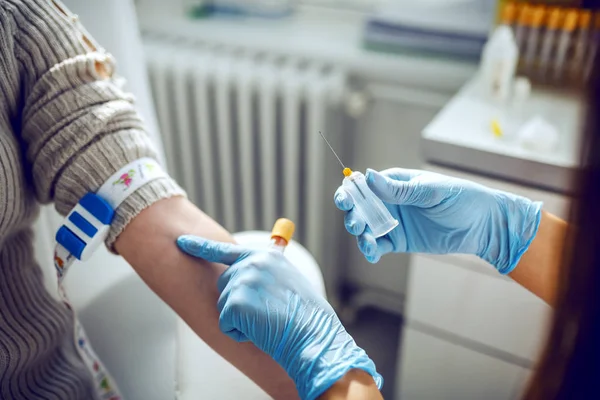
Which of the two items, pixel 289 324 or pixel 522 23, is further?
pixel 522 23

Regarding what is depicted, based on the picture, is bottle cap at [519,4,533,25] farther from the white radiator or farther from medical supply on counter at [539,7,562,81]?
the white radiator

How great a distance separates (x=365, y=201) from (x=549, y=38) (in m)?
0.76

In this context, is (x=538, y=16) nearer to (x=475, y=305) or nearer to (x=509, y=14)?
(x=509, y=14)

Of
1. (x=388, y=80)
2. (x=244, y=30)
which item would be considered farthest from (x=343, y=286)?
(x=244, y=30)

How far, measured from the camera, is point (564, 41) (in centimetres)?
120

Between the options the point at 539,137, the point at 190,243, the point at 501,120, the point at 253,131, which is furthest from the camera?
the point at 253,131

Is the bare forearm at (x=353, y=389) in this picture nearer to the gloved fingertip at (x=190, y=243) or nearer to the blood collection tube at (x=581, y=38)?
the gloved fingertip at (x=190, y=243)

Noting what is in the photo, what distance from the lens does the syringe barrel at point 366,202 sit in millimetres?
711

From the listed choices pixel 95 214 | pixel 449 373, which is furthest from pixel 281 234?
pixel 449 373

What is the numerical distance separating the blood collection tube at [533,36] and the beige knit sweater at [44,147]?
35.2 inches

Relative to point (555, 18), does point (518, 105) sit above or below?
below

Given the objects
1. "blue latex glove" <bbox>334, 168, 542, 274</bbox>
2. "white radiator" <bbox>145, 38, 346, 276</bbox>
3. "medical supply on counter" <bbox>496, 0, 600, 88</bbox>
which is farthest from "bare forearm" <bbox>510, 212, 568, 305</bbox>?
"white radiator" <bbox>145, 38, 346, 276</bbox>

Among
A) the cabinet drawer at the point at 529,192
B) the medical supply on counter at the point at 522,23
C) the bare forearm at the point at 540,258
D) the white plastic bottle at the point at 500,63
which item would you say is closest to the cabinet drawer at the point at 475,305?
the cabinet drawer at the point at 529,192

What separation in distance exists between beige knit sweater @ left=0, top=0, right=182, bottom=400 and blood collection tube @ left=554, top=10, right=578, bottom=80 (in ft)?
3.01
